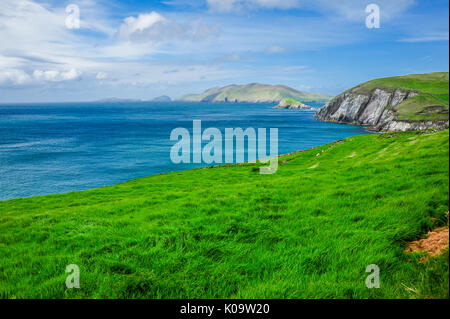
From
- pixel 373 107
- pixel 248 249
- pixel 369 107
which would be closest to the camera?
pixel 248 249

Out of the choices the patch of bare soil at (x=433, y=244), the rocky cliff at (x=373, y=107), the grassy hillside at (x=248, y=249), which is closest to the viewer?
the grassy hillside at (x=248, y=249)

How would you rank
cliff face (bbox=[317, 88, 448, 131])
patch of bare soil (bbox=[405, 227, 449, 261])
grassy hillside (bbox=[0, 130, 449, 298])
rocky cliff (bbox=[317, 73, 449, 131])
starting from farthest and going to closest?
cliff face (bbox=[317, 88, 448, 131]) < rocky cliff (bbox=[317, 73, 449, 131]) < patch of bare soil (bbox=[405, 227, 449, 261]) < grassy hillside (bbox=[0, 130, 449, 298])

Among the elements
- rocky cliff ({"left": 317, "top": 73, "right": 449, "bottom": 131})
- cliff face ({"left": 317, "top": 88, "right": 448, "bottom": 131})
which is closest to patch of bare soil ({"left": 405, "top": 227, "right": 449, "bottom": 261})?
rocky cliff ({"left": 317, "top": 73, "right": 449, "bottom": 131})

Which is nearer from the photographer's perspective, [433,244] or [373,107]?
[433,244]

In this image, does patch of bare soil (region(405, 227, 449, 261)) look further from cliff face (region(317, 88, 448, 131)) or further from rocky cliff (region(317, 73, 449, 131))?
cliff face (region(317, 88, 448, 131))

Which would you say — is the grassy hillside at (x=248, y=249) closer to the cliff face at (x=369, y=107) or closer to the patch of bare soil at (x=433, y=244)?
the patch of bare soil at (x=433, y=244)

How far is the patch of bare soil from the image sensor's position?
5255 mm

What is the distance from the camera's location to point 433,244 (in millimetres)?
5605

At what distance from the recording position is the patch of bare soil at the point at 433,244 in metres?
5.25

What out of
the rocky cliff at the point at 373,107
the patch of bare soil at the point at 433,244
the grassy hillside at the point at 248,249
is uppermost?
the rocky cliff at the point at 373,107

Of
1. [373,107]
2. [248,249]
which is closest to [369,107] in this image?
[373,107]

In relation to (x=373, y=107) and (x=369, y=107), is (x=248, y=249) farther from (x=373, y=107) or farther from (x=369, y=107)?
(x=369, y=107)

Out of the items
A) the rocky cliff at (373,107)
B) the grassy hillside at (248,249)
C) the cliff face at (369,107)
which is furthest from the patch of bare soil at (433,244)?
the cliff face at (369,107)
